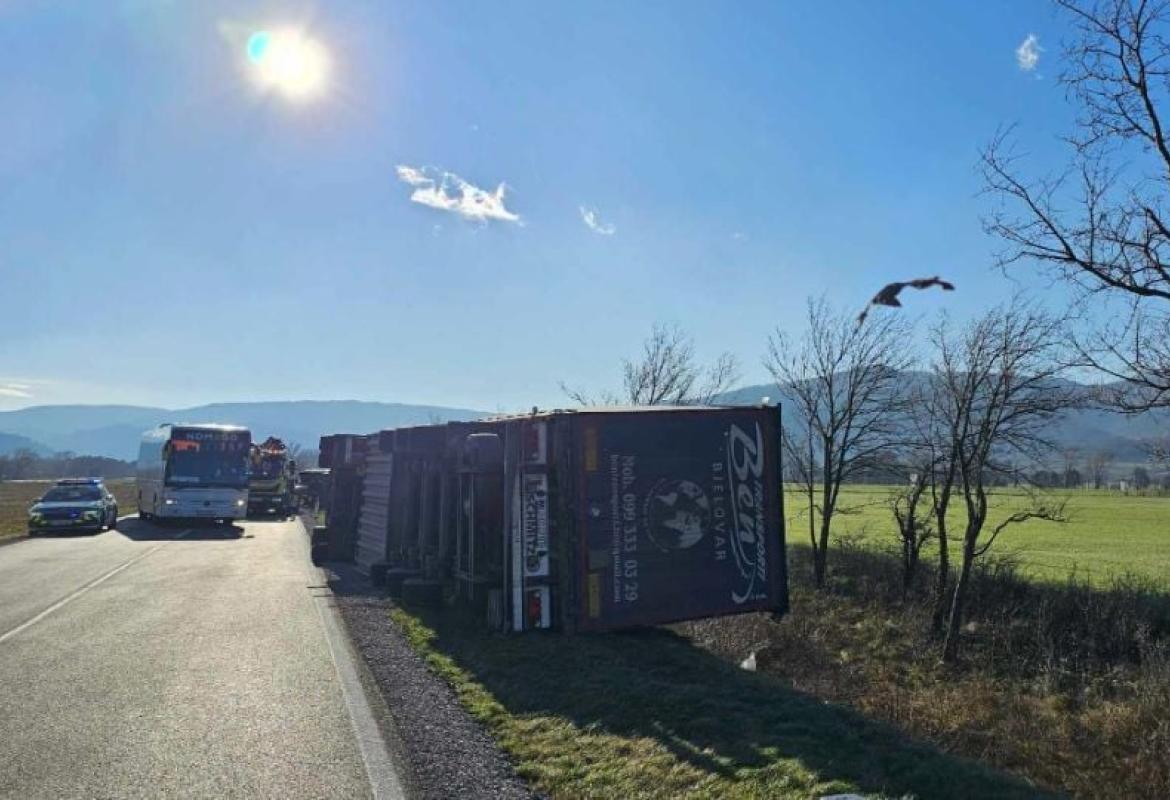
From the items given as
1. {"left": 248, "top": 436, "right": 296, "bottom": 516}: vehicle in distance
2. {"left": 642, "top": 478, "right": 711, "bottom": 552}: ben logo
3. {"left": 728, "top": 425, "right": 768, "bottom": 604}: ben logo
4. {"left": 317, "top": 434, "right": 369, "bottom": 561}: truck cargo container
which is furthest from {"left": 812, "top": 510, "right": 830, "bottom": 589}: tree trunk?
{"left": 248, "top": 436, "right": 296, "bottom": 516}: vehicle in distance

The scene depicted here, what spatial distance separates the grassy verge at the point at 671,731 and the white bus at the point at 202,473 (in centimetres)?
2170

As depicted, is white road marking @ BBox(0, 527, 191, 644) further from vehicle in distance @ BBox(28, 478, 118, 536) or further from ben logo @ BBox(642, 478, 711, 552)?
ben logo @ BBox(642, 478, 711, 552)

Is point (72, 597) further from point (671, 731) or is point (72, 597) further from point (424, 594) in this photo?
point (671, 731)

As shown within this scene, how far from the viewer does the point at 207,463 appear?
90.9ft

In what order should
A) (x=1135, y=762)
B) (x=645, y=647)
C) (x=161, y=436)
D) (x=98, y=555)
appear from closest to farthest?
1. (x=1135, y=762)
2. (x=645, y=647)
3. (x=98, y=555)
4. (x=161, y=436)

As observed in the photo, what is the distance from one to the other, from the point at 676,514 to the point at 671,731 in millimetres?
3699

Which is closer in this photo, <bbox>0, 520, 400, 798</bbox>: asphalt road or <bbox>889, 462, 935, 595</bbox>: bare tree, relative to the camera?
<bbox>0, 520, 400, 798</bbox>: asphalt road

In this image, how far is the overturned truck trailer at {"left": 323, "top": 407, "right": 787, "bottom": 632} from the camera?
914 centimetres

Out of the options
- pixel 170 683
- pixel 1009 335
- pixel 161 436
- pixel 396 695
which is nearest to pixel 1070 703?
pixel 1009 335

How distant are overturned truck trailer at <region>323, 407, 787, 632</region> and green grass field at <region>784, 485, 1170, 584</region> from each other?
9743 mm

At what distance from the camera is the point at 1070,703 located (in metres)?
12.4

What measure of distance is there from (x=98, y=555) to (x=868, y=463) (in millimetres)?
19598

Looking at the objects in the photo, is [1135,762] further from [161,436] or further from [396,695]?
A: [161,436]

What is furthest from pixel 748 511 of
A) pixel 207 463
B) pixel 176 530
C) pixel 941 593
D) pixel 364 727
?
pixel 176 530
